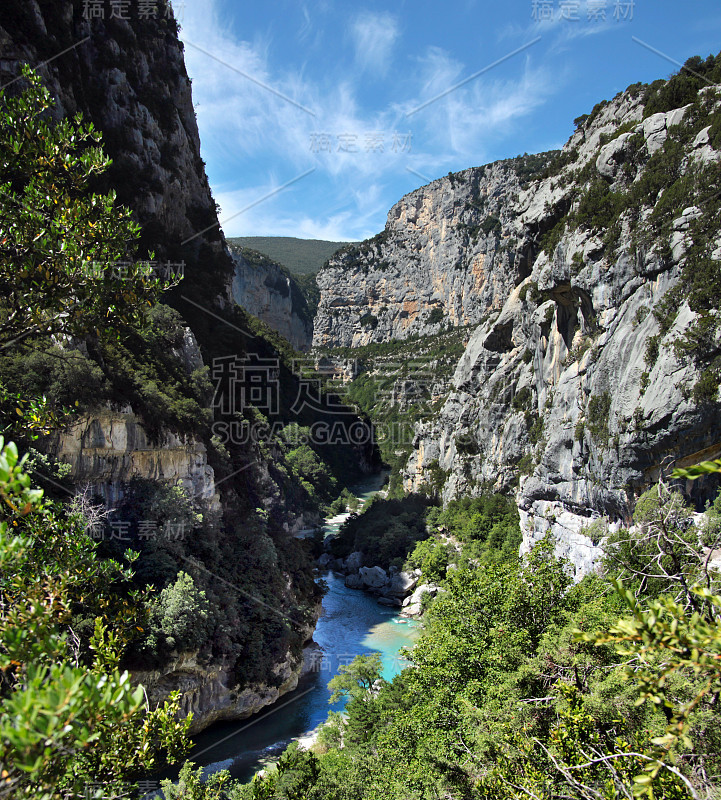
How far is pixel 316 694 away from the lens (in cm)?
2378

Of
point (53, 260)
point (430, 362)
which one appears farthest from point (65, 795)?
point (430, 362)

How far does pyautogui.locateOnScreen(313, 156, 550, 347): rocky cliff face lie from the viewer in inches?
3462

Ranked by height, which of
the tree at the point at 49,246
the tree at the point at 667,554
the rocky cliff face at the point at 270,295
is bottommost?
the tree at the point at 667,554

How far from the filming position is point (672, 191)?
2245 cm

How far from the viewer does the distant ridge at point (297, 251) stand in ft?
509

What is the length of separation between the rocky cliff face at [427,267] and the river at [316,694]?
5569 centimetres

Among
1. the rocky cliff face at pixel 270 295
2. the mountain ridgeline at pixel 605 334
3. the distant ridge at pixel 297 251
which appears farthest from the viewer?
the distant ridge at pixel 297 251

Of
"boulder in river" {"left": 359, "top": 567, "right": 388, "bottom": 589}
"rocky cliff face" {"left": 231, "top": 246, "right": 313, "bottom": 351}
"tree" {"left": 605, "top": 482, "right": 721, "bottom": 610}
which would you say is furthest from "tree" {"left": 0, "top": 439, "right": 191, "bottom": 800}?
"rocky cliff face" {"left": 231, "top": 246, "right": 313, "bottom": 351}

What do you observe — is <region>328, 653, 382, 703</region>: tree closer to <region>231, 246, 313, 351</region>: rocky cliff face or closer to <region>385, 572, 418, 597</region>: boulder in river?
<region>385, 572, 418, 597</region>: boulder in river

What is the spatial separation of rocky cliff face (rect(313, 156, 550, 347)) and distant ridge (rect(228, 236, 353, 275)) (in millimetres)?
32631

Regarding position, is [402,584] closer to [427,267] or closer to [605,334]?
[605,334]

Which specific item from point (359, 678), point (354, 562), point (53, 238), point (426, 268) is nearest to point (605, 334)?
point (359, 678)

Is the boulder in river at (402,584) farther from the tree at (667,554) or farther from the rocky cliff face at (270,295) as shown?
the rocky cliff face at (270,295)

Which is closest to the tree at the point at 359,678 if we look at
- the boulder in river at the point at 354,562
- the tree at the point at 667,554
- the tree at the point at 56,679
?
the tree at the point at 667,554
